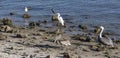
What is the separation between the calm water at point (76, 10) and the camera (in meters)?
30.1

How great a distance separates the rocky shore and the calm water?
217cm

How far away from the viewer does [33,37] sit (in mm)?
24109

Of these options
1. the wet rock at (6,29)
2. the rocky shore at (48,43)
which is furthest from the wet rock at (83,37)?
the wet rock at (6,29)

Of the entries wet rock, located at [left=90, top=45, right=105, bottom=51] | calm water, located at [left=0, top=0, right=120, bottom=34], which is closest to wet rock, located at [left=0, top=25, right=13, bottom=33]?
calm water, located at [left=0, top=0, right=120, bottom=34]

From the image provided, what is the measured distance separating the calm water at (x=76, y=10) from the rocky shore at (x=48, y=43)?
2.17 m

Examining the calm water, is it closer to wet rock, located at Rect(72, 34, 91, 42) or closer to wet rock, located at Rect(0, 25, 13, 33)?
wet rock, located at Rect(72, 34, 91, 42)

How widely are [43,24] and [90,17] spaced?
4246mm

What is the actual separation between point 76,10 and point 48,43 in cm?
1191

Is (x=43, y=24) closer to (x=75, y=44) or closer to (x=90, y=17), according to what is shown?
(x=90, y=17)

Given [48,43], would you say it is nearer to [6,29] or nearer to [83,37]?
[83,37]

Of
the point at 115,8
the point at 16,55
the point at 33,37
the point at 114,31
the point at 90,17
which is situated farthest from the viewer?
the point at 115,8

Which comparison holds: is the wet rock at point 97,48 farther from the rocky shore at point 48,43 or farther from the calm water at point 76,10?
the calm water at point 76,10

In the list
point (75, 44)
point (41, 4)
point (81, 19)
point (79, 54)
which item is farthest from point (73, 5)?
point (79, 54)

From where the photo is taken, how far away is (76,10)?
34.2m
